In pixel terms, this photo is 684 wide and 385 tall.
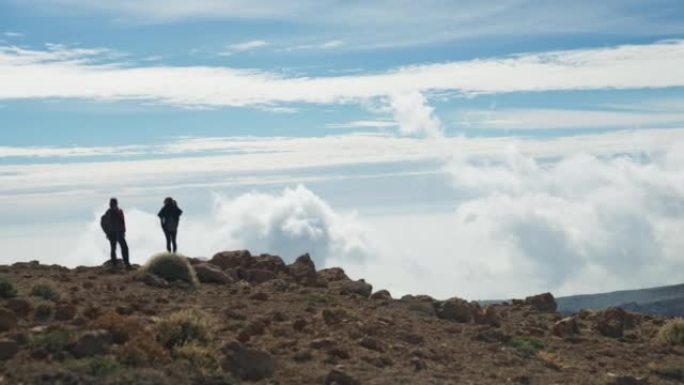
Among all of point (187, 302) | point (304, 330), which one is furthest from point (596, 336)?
point (187, 302)

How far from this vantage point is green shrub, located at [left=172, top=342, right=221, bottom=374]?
54.0 ft

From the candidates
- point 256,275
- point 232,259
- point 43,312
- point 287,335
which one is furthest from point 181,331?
point 232,259

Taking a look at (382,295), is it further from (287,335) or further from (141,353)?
(141,353)

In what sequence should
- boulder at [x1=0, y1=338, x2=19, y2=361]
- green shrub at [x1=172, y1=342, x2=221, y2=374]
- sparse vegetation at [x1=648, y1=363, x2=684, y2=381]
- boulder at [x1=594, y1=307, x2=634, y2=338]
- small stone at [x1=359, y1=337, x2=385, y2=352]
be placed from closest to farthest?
boulder at [x1=0, y1=338, x2=19, y2=361]
green shrub at [x1=172, y1=342, x2=221, y2=374]
small stone at [x1=359, y1=337, x2=385, y2=352]
sparse vegetation at [x1=648, y1=363, x2=684, y2=381]
boulder at [x1=594, y1=307, x2=634, y2=338]

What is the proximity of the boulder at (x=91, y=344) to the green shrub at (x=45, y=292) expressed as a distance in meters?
6.38

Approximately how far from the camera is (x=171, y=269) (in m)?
28.7

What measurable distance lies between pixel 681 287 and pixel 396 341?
102888mm

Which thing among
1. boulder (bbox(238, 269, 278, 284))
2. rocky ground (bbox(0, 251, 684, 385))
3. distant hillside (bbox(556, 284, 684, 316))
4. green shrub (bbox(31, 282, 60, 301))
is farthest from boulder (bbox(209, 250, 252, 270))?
distant hillside (bbox(556, 284, 684, 316))

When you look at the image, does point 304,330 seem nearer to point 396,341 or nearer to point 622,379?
point 396,341

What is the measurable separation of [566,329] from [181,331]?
43.0 ft

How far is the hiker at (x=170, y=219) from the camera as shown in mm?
32250

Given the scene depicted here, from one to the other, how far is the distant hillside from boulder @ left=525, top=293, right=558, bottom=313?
190ft

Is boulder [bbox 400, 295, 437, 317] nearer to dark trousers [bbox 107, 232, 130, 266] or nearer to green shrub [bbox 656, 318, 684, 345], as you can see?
green shrub [bbox 656, 318, 684, 345]

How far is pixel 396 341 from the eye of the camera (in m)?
21.6
